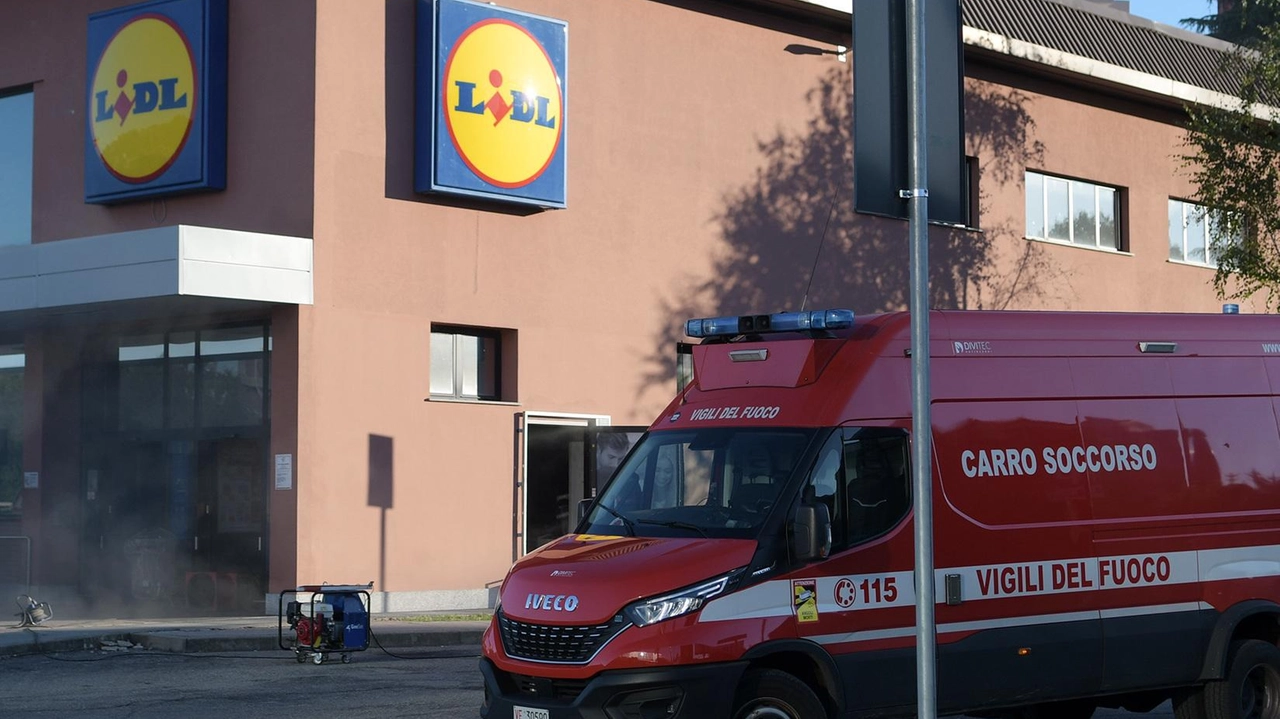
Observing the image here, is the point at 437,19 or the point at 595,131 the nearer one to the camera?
the point at 437,19

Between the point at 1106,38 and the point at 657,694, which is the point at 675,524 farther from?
the point at 1106,38

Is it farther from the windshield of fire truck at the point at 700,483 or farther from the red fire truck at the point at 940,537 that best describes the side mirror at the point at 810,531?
the windshield of fire truck at the point at 700,483

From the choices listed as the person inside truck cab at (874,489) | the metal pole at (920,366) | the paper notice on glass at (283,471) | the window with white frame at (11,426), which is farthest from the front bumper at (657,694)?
the window with white frame at (11,426)

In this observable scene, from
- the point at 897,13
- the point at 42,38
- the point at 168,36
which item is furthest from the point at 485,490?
the point at 897,13

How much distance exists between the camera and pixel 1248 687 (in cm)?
1048

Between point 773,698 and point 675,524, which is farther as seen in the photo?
point 675,524

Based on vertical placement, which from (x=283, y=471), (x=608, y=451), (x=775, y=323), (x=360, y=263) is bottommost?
(x=283, y=471)

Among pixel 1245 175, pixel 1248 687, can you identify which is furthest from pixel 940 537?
pixel 1245 175

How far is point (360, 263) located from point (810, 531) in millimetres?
14055

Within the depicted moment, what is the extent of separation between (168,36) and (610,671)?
16516 millimetres

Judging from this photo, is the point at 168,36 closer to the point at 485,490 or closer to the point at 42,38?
the point at 42,38

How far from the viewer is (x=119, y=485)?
2397 cm

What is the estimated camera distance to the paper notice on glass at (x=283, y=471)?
21141mm

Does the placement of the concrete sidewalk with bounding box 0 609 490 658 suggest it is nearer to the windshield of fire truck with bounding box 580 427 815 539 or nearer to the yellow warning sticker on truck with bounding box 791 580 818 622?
the windshield of fire truck with bounding box 580 427 815 539
